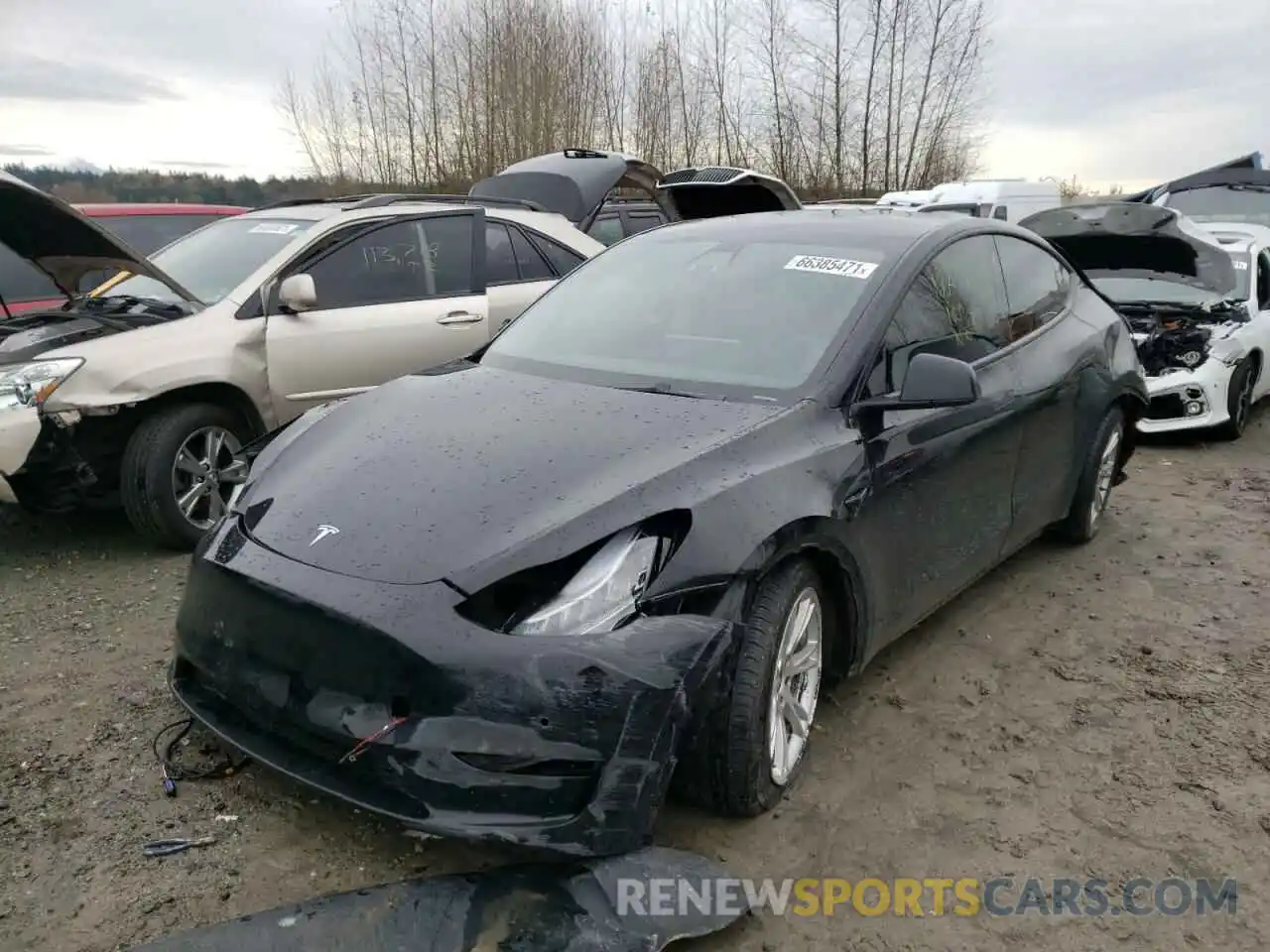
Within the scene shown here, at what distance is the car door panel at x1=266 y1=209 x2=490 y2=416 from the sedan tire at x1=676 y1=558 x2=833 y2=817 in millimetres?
3009

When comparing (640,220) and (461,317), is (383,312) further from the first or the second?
(640,220)

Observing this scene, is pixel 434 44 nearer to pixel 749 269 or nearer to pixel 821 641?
pixel 749 269

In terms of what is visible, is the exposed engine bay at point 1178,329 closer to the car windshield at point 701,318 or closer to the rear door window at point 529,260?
the rear door window at point 529,260

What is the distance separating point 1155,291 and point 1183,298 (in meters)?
0.21

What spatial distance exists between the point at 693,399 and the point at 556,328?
2.93ft

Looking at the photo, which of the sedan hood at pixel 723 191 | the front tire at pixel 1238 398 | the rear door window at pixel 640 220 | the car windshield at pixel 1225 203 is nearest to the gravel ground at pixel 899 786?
the front tire at pixel 1238 398

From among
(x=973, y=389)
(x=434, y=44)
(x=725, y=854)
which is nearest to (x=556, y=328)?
(x=973, y=389)

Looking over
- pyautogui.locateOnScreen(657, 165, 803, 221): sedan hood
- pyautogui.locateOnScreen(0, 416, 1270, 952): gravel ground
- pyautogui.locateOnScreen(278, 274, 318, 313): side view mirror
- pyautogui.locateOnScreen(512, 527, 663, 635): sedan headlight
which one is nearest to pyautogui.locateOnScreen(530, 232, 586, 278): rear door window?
pyautogui.locateOnScreen(657, 165, 803, 221): sedan hood

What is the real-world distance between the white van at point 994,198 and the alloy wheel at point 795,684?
397 inches

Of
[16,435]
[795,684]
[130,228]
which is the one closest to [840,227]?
[795,684]

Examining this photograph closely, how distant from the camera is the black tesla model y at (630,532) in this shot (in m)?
2.20

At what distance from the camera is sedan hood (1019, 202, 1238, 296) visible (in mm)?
7594

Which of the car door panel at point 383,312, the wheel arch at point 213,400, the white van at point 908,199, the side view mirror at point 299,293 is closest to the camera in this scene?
the wheel arch at point 213,400

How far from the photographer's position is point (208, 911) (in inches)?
92.5
